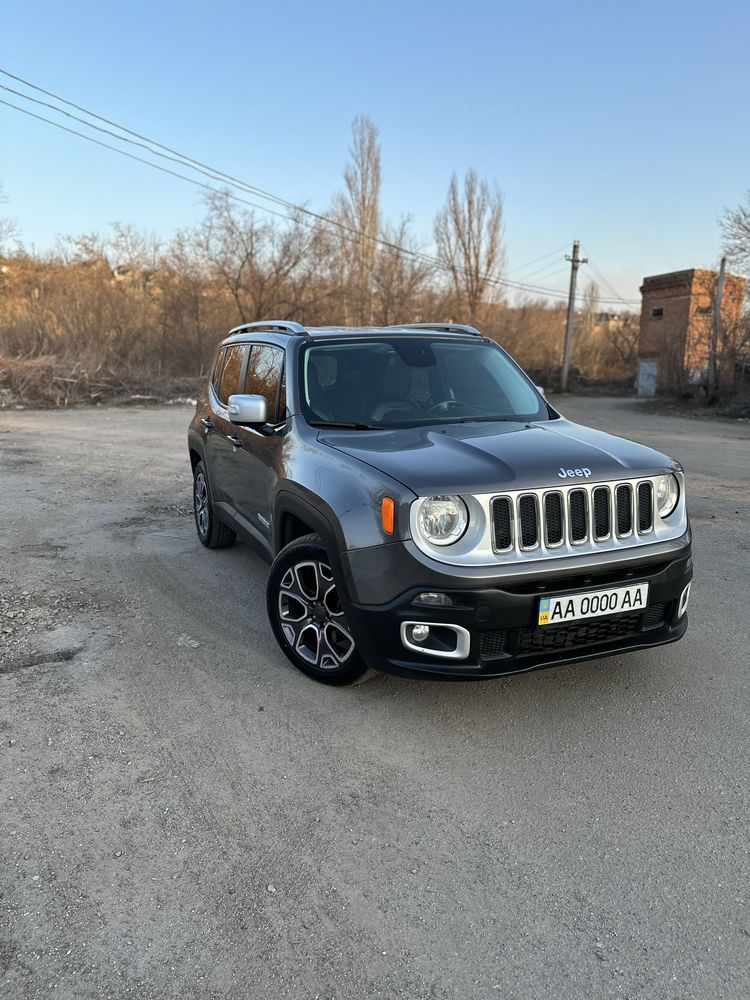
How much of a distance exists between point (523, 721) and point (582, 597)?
70 cm

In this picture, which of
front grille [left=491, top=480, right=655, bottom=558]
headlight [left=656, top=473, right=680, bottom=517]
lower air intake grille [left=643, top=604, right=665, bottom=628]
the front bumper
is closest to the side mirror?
the front bumper

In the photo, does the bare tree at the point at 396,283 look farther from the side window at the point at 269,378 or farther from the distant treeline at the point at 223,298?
the side window at the point at 269,378

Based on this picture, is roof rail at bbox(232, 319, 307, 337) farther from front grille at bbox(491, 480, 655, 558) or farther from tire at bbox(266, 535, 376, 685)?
front grille at bbox(491, 480, 655, 558)

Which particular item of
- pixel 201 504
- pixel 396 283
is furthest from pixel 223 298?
pixel 201 504

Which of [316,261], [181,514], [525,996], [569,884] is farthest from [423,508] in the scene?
[316,261]

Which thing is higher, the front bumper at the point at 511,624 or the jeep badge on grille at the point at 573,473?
the jeep badge on grille at the point at 573,473

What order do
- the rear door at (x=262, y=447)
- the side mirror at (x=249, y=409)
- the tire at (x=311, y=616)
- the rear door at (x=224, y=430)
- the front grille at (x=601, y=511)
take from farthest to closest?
1. the rear door at (x=224, y=430)
2. the rear door at (x=262, y=447)
3. the side mirror at (x=249, y=409)
4. the tire at (x=311, y=616)
5. the front grille at (x=601, y=511)

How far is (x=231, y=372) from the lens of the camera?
566 cm

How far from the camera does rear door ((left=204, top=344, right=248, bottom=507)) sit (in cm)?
535

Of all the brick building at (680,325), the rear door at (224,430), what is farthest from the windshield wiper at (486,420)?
the brick building at (680,325)

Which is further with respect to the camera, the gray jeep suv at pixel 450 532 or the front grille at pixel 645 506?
the front grille at pixel 645 506

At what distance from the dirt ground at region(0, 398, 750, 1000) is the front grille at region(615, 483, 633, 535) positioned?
0.90 metres

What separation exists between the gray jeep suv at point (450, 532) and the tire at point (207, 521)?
181 centimetres

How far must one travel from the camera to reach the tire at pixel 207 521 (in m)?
6.15
